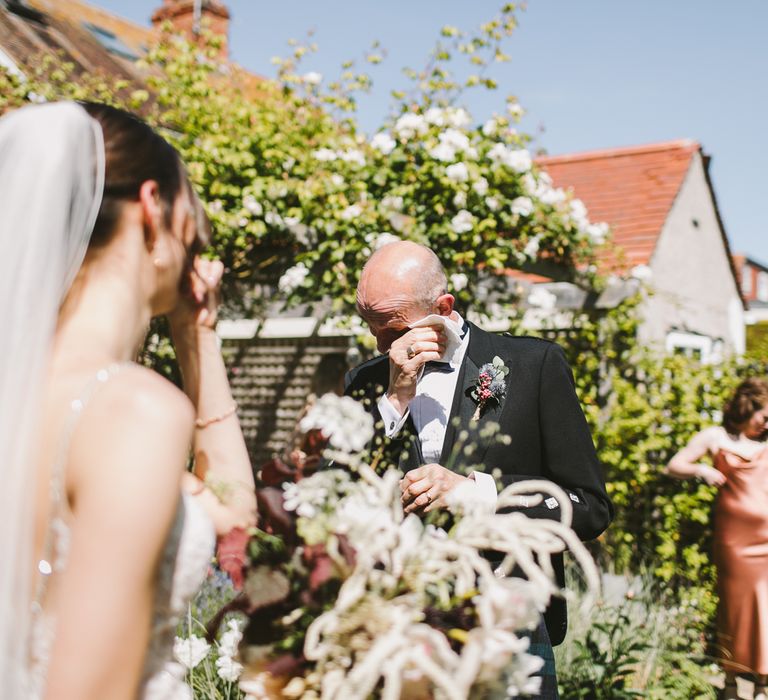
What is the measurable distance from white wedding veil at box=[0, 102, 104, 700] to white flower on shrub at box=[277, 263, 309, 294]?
13.4 ft

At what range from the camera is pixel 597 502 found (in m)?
Result: 2.57

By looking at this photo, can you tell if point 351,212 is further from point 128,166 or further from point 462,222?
point 128,166

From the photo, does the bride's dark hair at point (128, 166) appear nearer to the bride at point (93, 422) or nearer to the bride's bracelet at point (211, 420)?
the bride at point (93, 422)

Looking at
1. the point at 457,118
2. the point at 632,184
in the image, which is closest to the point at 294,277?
the point at 457,118

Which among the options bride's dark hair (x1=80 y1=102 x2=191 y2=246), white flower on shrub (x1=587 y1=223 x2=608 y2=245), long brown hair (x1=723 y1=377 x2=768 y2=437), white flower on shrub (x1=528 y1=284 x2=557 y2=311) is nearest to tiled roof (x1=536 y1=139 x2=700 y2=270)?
white flower on shrub (x1=587 y1=223 x2=608 y2=245)

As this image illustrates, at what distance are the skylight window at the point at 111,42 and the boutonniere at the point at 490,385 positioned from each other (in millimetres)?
14185

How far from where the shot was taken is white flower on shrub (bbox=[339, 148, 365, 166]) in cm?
556

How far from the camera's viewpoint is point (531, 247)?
577 centimetres

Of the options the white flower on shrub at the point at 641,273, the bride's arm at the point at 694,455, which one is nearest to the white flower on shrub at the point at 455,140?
A: the white flower on shrub at the point at 641,273

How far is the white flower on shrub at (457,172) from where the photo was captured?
5340mm

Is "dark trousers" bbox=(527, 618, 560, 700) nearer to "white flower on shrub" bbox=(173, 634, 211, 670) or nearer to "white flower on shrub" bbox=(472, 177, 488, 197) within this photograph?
"white flower on shrub" bbox=(173, 634, 211, 670)

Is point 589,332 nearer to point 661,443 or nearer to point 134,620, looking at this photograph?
point 661,443

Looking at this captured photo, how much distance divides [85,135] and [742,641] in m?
5.16

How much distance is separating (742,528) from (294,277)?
335 cm
